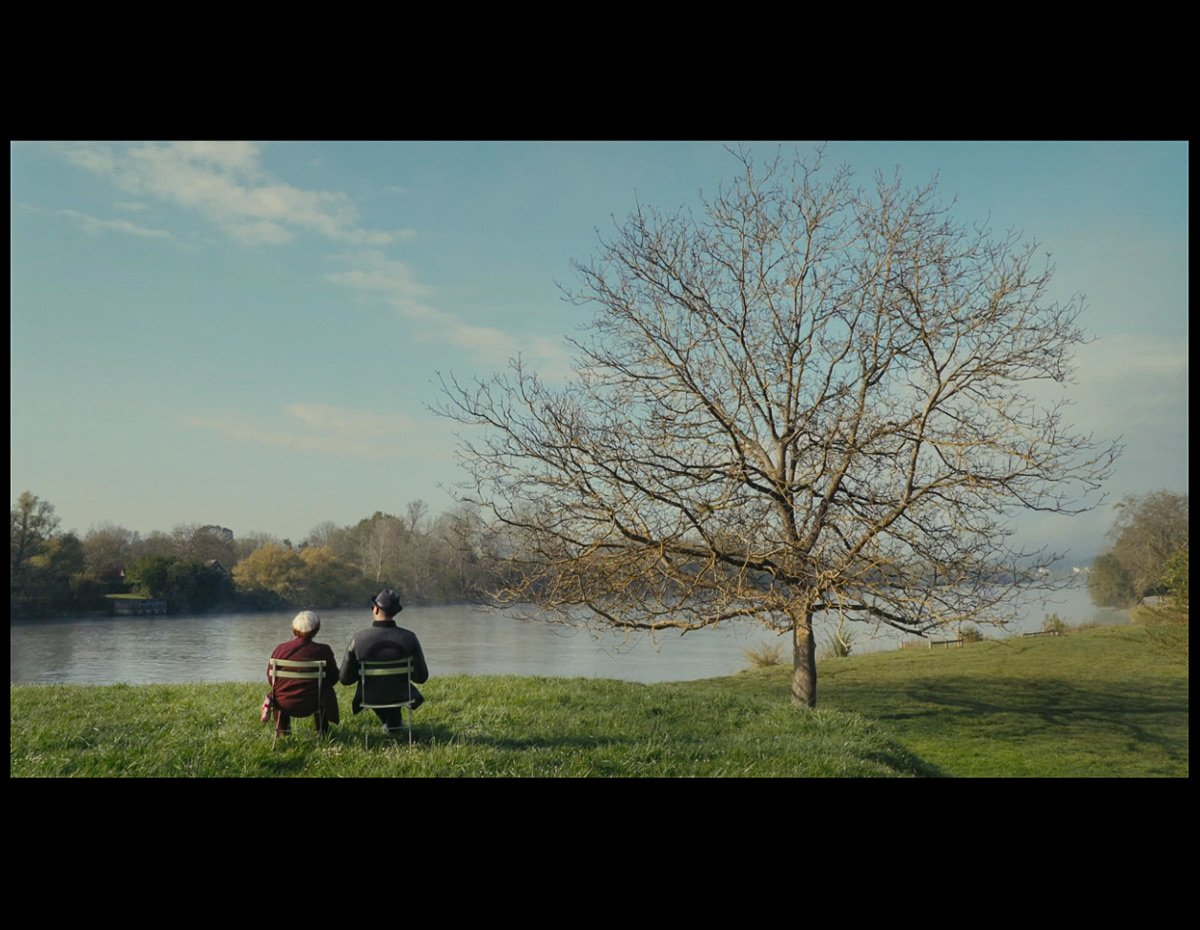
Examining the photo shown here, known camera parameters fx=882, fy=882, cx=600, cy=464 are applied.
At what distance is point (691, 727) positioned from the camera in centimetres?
616

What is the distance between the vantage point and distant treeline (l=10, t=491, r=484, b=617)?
287 inches

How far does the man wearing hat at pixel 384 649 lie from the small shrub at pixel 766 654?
19.5 feet

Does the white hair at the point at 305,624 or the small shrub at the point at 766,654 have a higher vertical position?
the white hair at the point at 305,624

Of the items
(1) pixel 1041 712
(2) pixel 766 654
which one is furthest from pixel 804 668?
(1) pixel 1041 712

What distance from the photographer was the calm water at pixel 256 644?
697 cm

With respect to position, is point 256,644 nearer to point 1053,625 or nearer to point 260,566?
point 260,566

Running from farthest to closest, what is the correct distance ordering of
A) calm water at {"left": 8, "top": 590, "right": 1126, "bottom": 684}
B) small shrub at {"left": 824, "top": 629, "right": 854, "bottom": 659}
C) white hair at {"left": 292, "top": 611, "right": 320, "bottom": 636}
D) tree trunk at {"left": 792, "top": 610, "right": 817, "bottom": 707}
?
1. small shrub at {"left": 824, "top": 629, "right": 854, "bottom": 659}
2. tree trunk at {"left": 792, "top": 610, "right": 817, "bottom": 707}
3. calm water at {"left": 8, "top": 590, "right": 1126, "bottom": 684}
4. white hair at {"left": 292, "top": 611, "right": 320, "bottom": 636}

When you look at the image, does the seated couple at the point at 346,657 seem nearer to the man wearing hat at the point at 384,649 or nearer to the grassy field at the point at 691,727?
the man wearing hat at the point at 384,649

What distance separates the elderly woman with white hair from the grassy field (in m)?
0.25

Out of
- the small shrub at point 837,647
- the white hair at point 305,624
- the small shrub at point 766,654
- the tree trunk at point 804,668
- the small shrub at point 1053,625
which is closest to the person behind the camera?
the white hair at point 305,624

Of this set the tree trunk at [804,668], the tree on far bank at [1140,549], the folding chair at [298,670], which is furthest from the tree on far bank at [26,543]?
the tree on far bank at [1140,549]

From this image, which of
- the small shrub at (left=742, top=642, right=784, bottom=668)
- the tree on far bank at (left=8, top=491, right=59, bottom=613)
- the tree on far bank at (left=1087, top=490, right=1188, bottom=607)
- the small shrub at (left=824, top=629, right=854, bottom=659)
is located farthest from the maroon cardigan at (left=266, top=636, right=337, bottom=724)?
the tree on far bank at (left=1087, top=490, right=1188, bottom=607)

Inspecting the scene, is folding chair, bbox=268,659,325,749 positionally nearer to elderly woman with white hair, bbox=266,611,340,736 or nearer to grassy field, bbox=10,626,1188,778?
elderly woman with white hair, bbox=266,611,340,736
